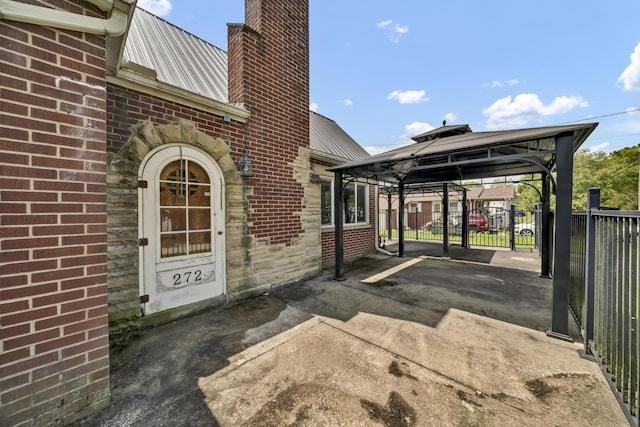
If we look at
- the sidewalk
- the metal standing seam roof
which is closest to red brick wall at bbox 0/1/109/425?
the sidewalk

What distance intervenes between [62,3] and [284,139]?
352 centimetres

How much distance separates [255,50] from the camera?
181 inches

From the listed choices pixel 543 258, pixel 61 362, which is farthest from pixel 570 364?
pixel 61 362

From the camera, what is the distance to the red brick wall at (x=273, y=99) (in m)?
4.51

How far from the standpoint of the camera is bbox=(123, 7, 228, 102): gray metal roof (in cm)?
470

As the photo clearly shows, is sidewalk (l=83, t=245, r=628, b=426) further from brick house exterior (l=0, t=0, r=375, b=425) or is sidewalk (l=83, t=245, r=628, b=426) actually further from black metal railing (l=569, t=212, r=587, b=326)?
brick house exterior (l=0, t=0, r=375, b=425)

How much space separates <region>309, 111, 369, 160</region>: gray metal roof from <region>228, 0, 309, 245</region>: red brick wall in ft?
6.32

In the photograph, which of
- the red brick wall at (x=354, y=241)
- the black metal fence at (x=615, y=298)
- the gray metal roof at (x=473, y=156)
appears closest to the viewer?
the black metal fence at (x=615, y=298)

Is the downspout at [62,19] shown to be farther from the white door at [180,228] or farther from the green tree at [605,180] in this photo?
the green tree at [605,180]

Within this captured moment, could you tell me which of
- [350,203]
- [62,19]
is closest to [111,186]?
[62,19]

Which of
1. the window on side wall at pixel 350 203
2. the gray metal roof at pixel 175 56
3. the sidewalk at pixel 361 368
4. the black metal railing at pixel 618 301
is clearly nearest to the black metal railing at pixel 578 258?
the sidewalk at pixel 361 368

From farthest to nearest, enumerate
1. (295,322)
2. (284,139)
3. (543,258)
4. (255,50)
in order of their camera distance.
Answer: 1. (543,258)
2. (284,139)
3. (255,50)
4. (295,322)

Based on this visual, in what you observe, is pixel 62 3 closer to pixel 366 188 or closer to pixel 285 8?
pixel 285 8

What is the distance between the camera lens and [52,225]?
5.60 feet
